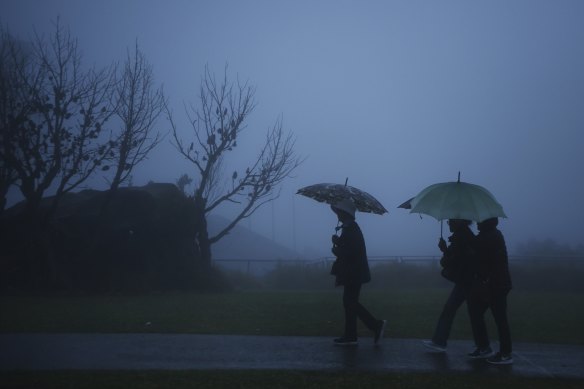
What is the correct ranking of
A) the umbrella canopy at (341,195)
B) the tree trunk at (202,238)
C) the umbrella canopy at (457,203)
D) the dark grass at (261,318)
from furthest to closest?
the tree trunk at (202,238) < the dark grass at (261,318) < the umbrella canopy at (341,195) < the umbrella canopy at (457,203)

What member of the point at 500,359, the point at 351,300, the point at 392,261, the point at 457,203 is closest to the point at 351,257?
the point at 351,300

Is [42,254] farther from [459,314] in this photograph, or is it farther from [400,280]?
[400,280]

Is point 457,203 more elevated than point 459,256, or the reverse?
point 457,203

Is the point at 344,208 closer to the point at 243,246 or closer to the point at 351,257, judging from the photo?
the point at 351,257

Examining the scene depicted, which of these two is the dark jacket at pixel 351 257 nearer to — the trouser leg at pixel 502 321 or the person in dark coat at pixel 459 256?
the person in dark coat at pixel 459 256

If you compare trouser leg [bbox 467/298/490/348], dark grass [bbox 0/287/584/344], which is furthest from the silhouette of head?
dark grass [bbox 0/287/584/344]

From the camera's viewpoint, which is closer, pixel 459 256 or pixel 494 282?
pixel 494 282

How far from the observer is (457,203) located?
736 cm

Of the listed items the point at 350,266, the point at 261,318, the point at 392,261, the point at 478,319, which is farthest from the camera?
the point at 392,261

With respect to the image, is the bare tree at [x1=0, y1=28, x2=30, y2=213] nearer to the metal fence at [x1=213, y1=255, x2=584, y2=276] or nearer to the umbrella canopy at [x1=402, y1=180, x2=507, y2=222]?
the metal fence at [x1=213, y1=255, x2=584, y2=276]

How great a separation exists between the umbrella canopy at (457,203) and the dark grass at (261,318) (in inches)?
115

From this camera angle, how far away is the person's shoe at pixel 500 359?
7.12m

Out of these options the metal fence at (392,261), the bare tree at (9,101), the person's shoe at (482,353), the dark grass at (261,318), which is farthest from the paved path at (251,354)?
the metal fence at (392,261)

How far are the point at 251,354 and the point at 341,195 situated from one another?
2483 millimetres
